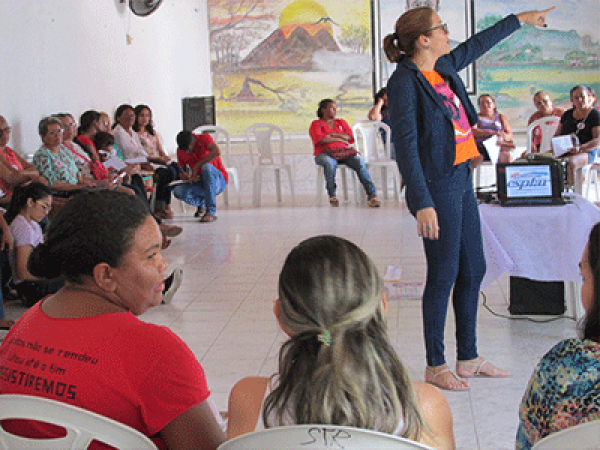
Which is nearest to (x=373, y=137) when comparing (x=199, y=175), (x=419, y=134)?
(x=199, y=175)

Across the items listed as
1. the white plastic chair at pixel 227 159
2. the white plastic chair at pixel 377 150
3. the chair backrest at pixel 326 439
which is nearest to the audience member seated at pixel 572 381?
the chair backrest at pixel 326 439

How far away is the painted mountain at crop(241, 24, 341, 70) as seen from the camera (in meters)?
11.1

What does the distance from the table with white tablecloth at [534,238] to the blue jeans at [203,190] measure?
183 inches

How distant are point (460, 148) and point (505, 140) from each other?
20.2ft

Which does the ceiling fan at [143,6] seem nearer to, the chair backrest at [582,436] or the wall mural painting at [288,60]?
the wall mural painting at [288,60]

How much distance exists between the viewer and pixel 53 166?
548 centimetres

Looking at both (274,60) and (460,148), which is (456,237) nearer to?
(460,148)

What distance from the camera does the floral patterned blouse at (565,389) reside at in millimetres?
1323

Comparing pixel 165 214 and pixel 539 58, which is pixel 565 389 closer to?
pixel 165 214

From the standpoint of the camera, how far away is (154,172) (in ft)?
25.6

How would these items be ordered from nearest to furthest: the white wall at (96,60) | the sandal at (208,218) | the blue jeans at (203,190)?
the white wall at (96,60) < the sandal at (208,218) < the blue jeans at (203,190)

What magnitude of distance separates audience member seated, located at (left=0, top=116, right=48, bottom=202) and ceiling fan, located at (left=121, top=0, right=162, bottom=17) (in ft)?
11.8

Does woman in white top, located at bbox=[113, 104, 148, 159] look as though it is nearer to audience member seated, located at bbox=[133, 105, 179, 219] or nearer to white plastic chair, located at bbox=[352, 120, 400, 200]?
audience member seated, located at bbox=[133, 105, 179, 219]

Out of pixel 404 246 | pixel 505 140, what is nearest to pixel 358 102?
pixel 505 140
